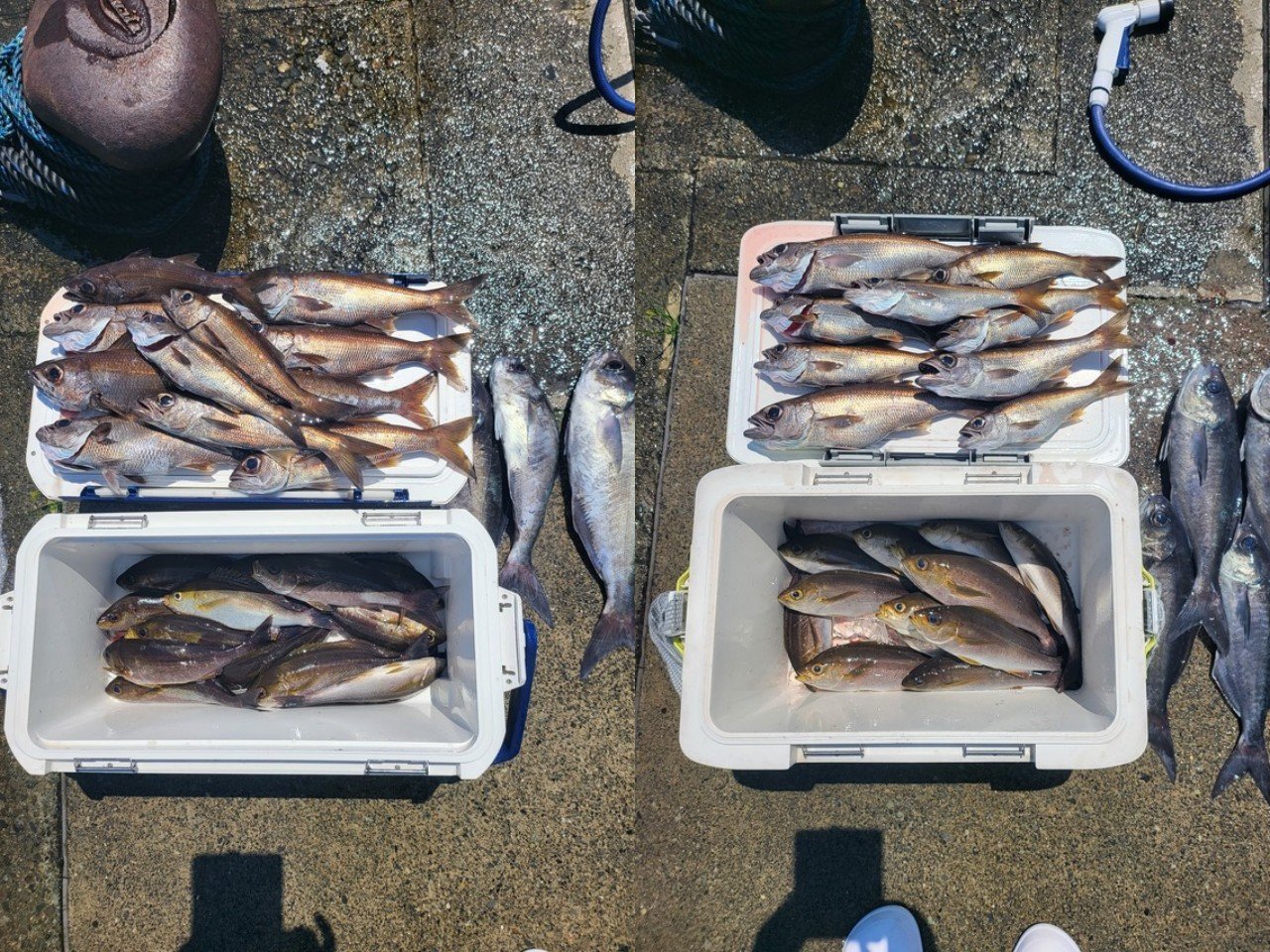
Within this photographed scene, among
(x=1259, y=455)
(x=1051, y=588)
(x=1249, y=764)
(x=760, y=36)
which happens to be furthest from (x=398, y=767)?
(x=1259, y=455)

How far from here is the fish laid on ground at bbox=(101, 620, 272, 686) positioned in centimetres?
247

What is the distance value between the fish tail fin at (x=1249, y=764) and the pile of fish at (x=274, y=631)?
2.59 meters

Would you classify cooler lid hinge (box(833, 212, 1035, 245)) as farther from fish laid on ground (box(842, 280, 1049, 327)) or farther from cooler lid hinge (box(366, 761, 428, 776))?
cooler lid hinge (box(366, 761, 428, 776))

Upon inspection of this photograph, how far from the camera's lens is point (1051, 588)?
239 centimetres

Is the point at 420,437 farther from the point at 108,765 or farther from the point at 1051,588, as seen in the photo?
the point at 1051,588

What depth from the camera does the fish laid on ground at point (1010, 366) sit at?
7.59 ft

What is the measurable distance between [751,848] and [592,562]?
45.4 inches

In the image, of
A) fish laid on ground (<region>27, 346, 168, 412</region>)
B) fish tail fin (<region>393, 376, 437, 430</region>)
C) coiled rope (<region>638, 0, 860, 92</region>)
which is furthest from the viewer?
coiled rope (<region>638, 0, 860, 92</region>)

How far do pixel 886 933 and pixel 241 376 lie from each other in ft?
8.88

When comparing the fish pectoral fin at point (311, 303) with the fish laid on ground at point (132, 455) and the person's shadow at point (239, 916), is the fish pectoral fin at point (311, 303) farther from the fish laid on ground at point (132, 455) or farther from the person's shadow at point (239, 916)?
the person's shadow at point (239, 916)

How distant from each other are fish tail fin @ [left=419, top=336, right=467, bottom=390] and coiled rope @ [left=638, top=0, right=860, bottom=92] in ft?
4.41

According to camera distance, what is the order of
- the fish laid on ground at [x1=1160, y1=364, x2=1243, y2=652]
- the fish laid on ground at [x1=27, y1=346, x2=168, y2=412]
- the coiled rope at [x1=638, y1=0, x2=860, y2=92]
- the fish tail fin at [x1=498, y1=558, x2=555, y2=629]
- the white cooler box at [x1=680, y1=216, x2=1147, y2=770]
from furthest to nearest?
1. the fish tail fin at [x1=498, y1=558, x2=555, y2=629]
2. the fish laid on ground at [x1=1160, y1=364, x2=1243, y2=652]
3. the coiled rope at [x1=638, y1=0, x2=860, y2=92]
4. the fish laid on ground at [x1=27, y1=346, x2=168, y2=412]
5. the white cooler box at [x1=680, y1=216, x2=1147, y2=770]

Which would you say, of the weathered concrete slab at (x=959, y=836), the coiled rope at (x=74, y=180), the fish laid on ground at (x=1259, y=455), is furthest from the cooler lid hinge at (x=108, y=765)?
the fish laid on ground at (x=1259, y=455)

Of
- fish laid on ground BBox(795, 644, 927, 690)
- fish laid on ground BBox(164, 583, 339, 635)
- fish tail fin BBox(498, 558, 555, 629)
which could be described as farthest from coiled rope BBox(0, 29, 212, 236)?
fish laid on ground BBox(795, 644, 927, 690)
